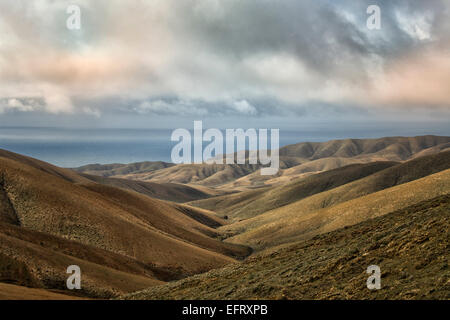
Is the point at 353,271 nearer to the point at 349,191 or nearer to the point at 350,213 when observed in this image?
the point at 350,213

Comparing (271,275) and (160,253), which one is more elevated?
(271,275)

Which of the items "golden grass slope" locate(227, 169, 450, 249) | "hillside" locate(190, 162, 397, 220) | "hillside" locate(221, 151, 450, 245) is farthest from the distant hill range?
"hillside" locate(190, 162, 397, 220)

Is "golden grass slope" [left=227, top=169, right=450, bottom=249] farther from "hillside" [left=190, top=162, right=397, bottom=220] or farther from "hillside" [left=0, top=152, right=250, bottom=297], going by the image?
"hillside" [left=190, top=162, right=397, bottom=220]

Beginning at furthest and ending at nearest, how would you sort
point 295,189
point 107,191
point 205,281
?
point 295,189 < point 107,191 < point 205,281

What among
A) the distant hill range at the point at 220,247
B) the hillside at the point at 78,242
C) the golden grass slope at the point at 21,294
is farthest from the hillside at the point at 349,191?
the golden grass slope at the point at 21,294

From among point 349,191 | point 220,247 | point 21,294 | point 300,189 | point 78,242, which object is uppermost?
point 21,294

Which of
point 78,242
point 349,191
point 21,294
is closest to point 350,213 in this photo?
point 349,191
